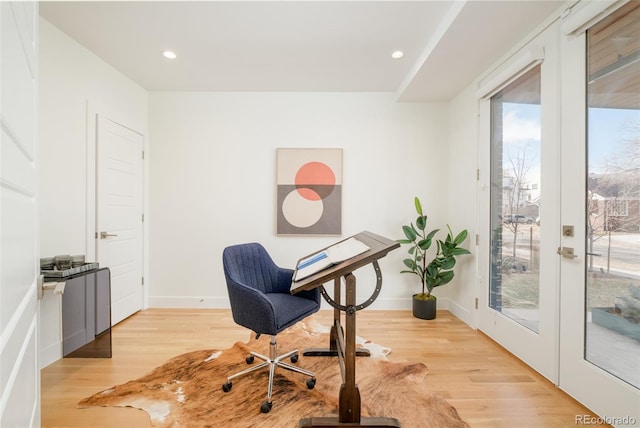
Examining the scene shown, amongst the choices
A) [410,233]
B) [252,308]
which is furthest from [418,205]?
[252,308]

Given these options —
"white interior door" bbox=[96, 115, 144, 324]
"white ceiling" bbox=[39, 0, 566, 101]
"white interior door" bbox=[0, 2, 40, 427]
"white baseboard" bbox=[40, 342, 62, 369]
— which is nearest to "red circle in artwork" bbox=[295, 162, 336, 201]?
"white ceiling" bbox=[39, 0, 566, 101]

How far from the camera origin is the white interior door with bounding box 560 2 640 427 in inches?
59.5

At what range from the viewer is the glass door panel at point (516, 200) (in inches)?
85.3

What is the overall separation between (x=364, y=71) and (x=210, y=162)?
2171mm

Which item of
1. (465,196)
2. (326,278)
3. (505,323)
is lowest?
(505,323)

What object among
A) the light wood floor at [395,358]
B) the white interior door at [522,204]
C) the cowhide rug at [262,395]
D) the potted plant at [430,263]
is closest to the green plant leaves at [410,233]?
the potted plant at [430,263]

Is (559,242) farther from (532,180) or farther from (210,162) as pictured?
(210,162)

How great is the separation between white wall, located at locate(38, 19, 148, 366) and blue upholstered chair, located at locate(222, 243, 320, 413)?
1447mm

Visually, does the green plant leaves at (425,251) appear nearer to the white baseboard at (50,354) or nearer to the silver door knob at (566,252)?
the silver door knob at (566,252)

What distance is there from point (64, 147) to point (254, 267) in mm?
2016

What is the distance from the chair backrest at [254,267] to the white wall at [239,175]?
3.26ft

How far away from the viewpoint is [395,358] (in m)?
2.29

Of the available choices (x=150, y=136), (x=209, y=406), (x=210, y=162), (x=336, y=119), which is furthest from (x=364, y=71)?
(x=209, y=406)

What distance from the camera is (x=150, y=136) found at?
11.2 feet
